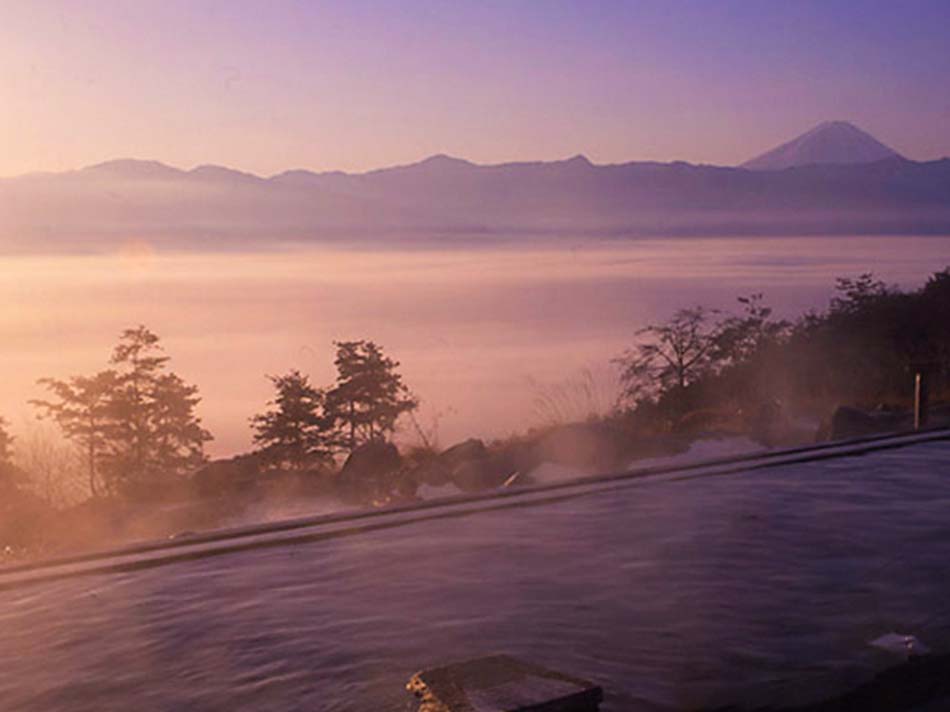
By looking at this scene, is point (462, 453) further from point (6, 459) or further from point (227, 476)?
point (6, 459)

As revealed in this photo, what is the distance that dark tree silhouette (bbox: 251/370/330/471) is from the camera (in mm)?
16109

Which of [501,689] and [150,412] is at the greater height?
[501,689]

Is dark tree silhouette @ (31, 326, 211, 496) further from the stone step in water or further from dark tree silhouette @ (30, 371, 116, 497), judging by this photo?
the stone step in water

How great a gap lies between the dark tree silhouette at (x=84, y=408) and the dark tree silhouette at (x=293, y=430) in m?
3.15

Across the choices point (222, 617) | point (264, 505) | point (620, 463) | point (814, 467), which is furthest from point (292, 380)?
point (222, 617)

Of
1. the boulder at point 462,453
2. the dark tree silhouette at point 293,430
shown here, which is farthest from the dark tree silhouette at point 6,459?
the boulder at point 462,453

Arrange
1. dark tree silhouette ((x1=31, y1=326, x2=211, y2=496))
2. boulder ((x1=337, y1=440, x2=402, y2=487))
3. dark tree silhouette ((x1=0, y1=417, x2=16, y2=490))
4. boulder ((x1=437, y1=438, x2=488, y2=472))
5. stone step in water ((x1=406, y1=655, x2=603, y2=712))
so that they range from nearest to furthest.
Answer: stone step in water ((x1=406, y1=655, x2=603, y2=712))
boulder ((x1=437, y1=438, x2=488, y2=472))
boulder ((x1=337, y1=440, x2=402, y2=487))
dark tree silhouette ((x1=0, y1=417, x2=16, y2=490))
dark tree silhouette ((x1=31, y1=326, x2=211, y2=496))

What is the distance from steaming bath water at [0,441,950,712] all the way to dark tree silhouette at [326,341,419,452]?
37.7 ft

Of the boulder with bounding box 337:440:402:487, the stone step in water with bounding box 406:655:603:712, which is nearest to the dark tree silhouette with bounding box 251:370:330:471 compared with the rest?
the boulder with bounding box 337:440:402:487

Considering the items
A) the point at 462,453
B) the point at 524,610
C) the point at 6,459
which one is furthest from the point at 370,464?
the point at 524,610

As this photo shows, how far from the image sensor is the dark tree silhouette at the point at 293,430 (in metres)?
16.1

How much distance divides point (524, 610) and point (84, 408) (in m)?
15.8

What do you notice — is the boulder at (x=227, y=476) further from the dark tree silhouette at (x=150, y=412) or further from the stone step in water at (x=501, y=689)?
the stone step in water at (x=501, y=689)

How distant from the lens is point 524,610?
3.63 metres
